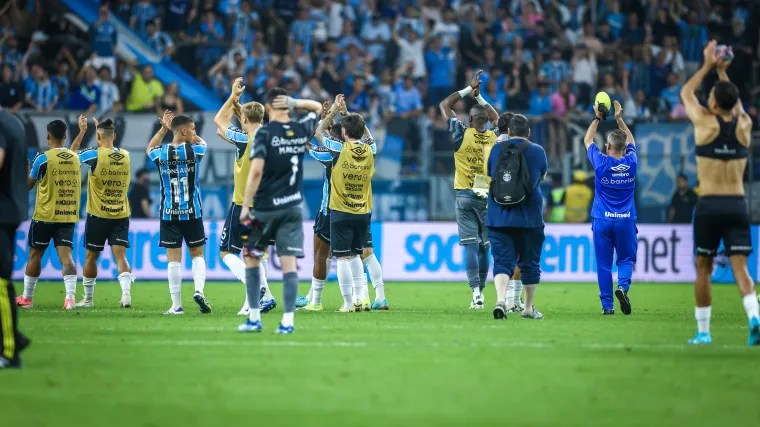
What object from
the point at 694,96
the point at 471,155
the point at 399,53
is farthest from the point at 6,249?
the point at 399,53

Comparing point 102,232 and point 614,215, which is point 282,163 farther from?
point 614,215

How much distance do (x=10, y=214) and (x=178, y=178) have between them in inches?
211

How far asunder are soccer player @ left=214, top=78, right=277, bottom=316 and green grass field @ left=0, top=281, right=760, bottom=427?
702 millimetres

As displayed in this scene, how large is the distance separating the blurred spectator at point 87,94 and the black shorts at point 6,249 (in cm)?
1793

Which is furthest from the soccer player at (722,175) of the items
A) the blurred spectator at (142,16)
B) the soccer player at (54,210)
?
the blurred spectator at (142,16)

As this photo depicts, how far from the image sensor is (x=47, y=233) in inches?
631

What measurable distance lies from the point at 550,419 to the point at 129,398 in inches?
108

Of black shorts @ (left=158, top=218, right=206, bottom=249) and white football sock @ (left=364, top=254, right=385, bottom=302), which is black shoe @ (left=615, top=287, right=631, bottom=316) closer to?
white football sock @ (left=364, top=254, right=385, bottom=302)

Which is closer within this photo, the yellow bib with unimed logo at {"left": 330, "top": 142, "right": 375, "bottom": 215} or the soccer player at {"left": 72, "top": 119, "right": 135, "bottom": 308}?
the yellow bib with unimed logo at {"left": 330, "top": 142, "right": 375, "bottom": 215}

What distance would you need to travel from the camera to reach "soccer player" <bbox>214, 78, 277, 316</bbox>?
13328 millimetres

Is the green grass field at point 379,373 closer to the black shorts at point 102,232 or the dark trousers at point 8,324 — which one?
the dark trousers at point 8,324

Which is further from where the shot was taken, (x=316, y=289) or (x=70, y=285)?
(x=70, y=285)

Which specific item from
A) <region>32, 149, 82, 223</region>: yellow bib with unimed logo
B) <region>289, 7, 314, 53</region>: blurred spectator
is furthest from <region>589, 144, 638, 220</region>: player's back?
<region>289, 7, 314, 53</region>: blurred spectator

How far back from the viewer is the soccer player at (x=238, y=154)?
13328mm
